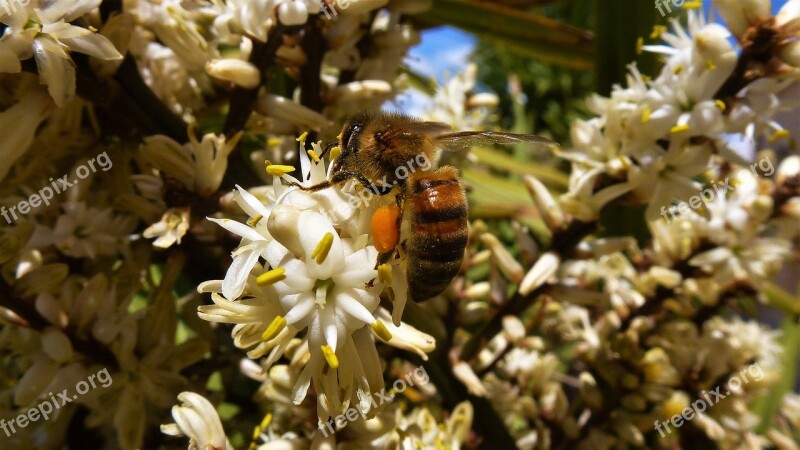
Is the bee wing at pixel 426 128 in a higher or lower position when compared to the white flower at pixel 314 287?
higher

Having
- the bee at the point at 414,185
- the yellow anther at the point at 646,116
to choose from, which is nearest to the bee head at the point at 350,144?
the bee at the point at 414,185

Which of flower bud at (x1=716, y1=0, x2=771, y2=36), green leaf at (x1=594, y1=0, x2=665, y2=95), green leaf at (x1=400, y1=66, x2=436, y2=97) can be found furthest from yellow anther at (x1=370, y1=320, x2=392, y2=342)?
green leaf at (x1=400, y1=66, x2=436, y2=97)

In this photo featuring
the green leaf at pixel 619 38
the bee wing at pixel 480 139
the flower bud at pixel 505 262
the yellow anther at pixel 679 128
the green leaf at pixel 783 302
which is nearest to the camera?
the bee wing at pixel 480 139

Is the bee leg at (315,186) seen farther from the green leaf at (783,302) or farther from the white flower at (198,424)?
the green leaf at (783,302)

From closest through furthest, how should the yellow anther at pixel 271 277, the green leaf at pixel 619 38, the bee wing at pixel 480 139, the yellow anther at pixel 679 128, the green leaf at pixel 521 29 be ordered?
the yellow anther at pixel 271 277 < the bee wing at pixel 480 139 < the yellow anther at pixel 679 128 < the green leaf at pixel 619 38 < the green leaf at pixel 521 29

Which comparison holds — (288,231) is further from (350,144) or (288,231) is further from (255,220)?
(350,144)

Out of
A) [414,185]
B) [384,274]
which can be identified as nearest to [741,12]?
[414,185]
